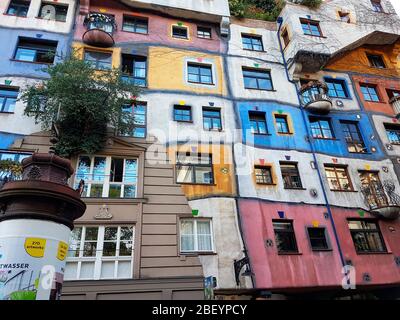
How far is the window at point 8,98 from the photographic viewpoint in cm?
1477

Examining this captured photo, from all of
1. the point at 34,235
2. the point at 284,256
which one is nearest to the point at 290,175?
the point at 284,256

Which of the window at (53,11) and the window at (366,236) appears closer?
the window at (366,236)

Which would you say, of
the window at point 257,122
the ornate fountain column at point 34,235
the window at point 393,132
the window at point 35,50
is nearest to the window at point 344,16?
the window at point 393,132

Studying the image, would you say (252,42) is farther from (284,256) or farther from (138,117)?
(284,256)

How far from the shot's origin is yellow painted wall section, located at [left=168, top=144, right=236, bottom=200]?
14.6 metres

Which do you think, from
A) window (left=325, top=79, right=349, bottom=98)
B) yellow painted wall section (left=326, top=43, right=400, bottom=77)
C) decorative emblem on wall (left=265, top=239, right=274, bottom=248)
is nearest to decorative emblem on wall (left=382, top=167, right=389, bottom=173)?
window (left=325, top=79, right=349, bottom=98)

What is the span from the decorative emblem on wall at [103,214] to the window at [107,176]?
23.8 inches

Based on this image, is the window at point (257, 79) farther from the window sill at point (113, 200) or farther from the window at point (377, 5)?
the window at point (377, 5)

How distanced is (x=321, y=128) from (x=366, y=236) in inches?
263

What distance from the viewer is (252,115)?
18109 millimetres

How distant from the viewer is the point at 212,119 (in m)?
17.3

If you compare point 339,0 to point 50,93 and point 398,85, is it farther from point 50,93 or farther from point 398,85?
point 50,93
